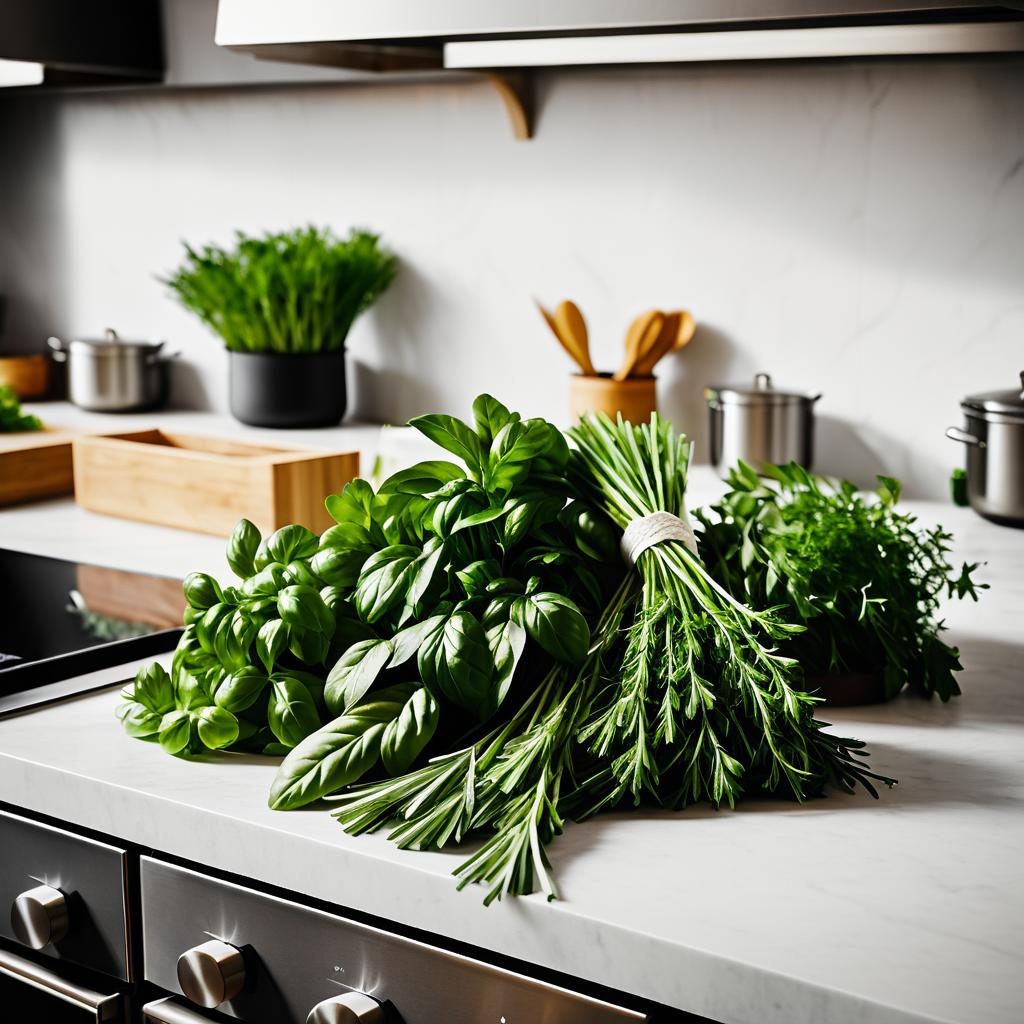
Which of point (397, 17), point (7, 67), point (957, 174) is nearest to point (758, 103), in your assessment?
point (957, 174)

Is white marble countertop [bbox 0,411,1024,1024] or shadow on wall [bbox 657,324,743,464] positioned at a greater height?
shadow on wall [bbox 657,324,743,464]

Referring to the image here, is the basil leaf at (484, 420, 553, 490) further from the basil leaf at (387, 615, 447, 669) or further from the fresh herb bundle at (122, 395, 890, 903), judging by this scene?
the basil leaf at (387, 615, 447, 669)

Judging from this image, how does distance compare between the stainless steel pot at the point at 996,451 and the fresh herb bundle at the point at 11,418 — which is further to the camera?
the fresh herb bundle at the point at 11,418

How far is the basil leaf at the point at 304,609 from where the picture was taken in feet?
2.80

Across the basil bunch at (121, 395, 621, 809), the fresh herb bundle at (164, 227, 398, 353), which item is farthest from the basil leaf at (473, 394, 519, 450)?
the fresh herb bundle at (164, 227, 398, 353)

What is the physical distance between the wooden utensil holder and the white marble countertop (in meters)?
1.16

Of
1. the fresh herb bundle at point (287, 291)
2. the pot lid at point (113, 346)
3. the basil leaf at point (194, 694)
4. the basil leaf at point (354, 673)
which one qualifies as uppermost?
the fresh herb bundle at point (287, 291)

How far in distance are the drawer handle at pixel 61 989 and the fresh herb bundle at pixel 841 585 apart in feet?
1.73

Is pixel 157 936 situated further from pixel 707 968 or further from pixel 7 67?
pixel 7 67

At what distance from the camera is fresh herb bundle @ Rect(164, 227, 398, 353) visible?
230 cm

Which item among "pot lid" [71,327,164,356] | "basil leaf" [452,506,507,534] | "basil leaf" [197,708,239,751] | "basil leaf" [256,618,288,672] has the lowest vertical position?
"basil leaf" [197,708,239,751]

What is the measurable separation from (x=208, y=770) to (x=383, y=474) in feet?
2.41

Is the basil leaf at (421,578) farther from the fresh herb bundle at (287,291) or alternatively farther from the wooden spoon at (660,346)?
the fresh herb bundle at (287,291)

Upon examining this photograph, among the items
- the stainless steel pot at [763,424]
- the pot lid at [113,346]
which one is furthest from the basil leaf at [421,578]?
the pot lid at [113,346]
